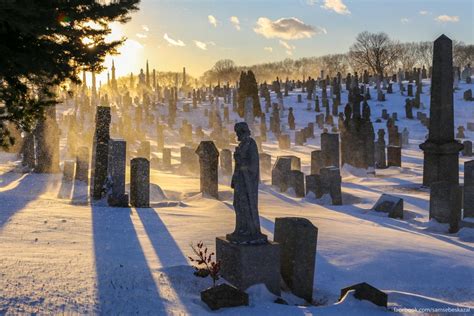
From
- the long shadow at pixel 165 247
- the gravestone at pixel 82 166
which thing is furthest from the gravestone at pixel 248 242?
the gravestone at pixel 82 166

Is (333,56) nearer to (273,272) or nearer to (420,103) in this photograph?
(420,103)

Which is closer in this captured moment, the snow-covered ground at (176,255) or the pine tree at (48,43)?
the pine tree at (48,43)

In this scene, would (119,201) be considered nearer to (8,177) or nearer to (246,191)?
(246,191)

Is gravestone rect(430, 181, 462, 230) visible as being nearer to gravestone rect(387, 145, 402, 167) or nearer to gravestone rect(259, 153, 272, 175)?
gravestone rect(259, 153, 272, 175)

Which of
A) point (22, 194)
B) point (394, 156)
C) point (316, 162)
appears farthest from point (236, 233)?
point (394, 156)

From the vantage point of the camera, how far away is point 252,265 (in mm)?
5902

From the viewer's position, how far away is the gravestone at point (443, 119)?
14.2 m

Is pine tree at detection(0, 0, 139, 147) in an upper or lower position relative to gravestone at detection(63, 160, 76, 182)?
upper

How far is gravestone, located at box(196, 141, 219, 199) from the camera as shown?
41.5 ft

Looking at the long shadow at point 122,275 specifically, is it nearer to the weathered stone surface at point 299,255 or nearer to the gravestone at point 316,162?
the weathered stone surface at point 299,255

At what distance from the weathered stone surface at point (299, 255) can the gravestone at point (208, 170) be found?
627 cm

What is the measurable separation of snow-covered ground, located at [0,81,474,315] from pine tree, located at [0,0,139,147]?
1830 millimetres

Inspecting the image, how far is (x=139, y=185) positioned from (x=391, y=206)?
5.52m

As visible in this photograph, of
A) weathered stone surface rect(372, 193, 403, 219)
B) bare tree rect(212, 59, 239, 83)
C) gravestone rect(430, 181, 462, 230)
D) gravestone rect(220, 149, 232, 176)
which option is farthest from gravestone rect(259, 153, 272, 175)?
bare tree rect(212, 59, 239, 83)
